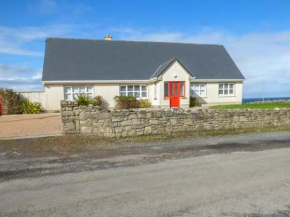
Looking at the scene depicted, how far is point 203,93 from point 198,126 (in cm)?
1394

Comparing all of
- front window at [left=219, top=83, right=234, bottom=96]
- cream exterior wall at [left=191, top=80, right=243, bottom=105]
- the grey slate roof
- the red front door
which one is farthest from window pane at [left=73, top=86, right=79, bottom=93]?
front window at [left=219, top=83, right=234, bottom=96]

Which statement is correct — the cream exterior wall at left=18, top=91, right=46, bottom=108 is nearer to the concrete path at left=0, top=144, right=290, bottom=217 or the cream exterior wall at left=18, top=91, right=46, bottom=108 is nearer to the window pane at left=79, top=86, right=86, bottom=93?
the window pane at left=79, top=86, right=86, bottom=93

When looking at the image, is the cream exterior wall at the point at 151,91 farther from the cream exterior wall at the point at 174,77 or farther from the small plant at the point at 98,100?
the small plant at the point at 98,100

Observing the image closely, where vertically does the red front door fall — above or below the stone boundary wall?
above

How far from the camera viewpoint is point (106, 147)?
8.00 m

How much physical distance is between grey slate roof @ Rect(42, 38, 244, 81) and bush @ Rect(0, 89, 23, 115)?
3.00 metres

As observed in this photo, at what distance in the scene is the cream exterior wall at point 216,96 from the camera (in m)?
24.3

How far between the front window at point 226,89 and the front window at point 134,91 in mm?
9227

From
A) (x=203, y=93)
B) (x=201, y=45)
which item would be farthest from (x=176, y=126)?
(x=201, y=45)

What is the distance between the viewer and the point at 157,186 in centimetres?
443

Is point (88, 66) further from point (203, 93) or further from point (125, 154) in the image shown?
point (125, 154)

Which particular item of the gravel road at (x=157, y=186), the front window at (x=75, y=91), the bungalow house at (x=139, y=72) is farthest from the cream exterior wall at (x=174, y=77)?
the gravel road at (x=157, y=186)

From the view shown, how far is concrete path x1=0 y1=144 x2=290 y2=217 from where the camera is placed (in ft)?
11.4

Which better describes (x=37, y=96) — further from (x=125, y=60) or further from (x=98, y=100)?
(x=125, y=60)
